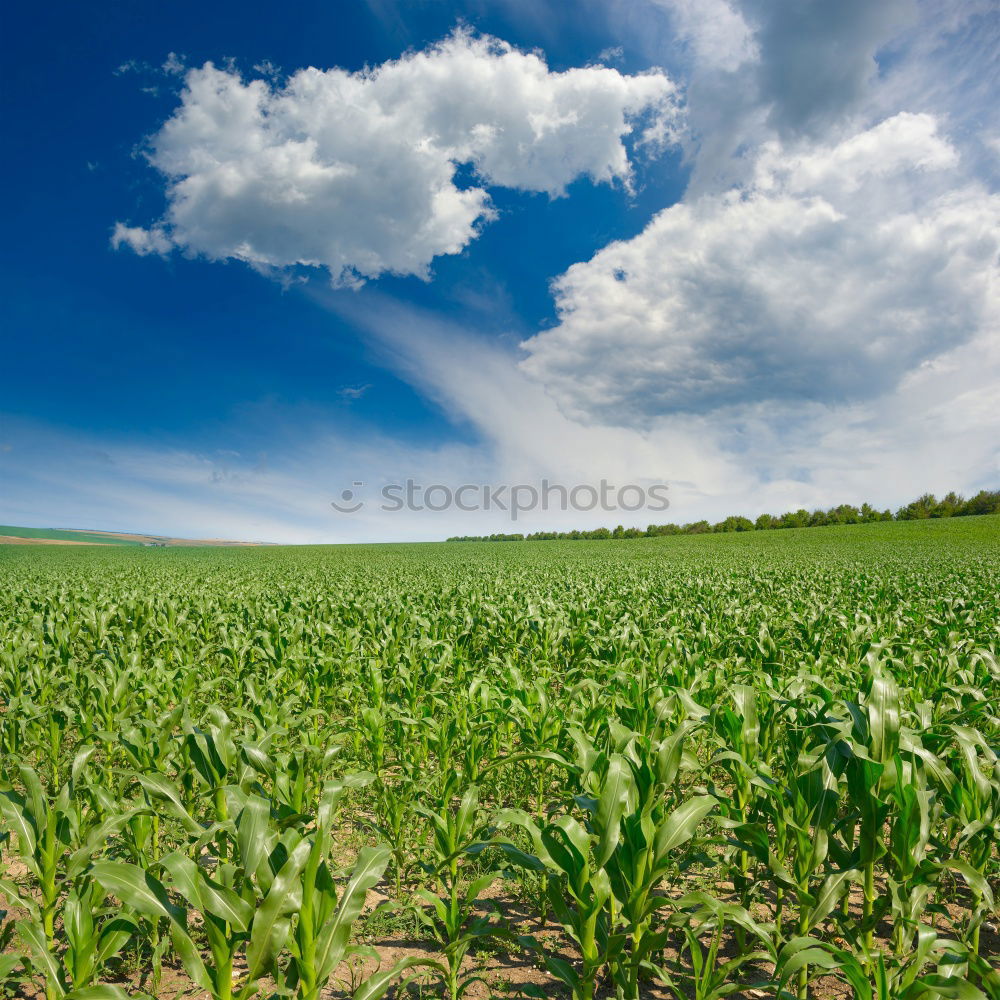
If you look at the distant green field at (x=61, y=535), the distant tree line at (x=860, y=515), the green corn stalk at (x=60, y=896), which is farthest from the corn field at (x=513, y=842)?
the distant green field at (x=61, y=535)

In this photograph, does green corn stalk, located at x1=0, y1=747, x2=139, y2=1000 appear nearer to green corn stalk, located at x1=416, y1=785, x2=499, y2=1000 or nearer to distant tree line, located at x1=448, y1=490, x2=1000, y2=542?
green corn stalk, located at x1=416, y1=785, x2=499, y2=1000

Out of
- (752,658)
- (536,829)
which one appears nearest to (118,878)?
(536,829)

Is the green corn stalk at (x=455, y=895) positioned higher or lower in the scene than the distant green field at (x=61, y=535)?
lower

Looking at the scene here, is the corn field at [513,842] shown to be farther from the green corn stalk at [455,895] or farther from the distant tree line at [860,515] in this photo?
the distant tree line at [860,515]

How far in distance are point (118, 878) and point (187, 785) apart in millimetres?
2245

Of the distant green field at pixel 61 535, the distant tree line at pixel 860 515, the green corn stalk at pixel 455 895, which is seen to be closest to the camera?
the green corn stalk at pixel 455 895

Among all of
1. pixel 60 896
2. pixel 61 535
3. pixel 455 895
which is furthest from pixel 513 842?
pixel 61 535

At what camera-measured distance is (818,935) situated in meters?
3.44

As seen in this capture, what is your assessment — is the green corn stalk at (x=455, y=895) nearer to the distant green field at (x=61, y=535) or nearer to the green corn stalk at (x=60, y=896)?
the green corn stalk at (x=60, y=896)

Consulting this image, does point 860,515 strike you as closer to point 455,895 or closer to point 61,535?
point 455,895

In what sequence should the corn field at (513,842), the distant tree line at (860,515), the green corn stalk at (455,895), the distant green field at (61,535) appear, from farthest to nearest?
the distant green field at (61,535) → the distant tree line at (860,515) → the green corn stalk at (455,895) → the corn field at (513,842)

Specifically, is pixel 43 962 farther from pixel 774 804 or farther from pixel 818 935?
pixel 818 935

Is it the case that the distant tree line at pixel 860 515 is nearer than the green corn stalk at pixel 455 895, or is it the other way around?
the green corn stalk at pixel 455 895

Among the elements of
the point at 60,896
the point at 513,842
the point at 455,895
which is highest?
the point at 513,842
